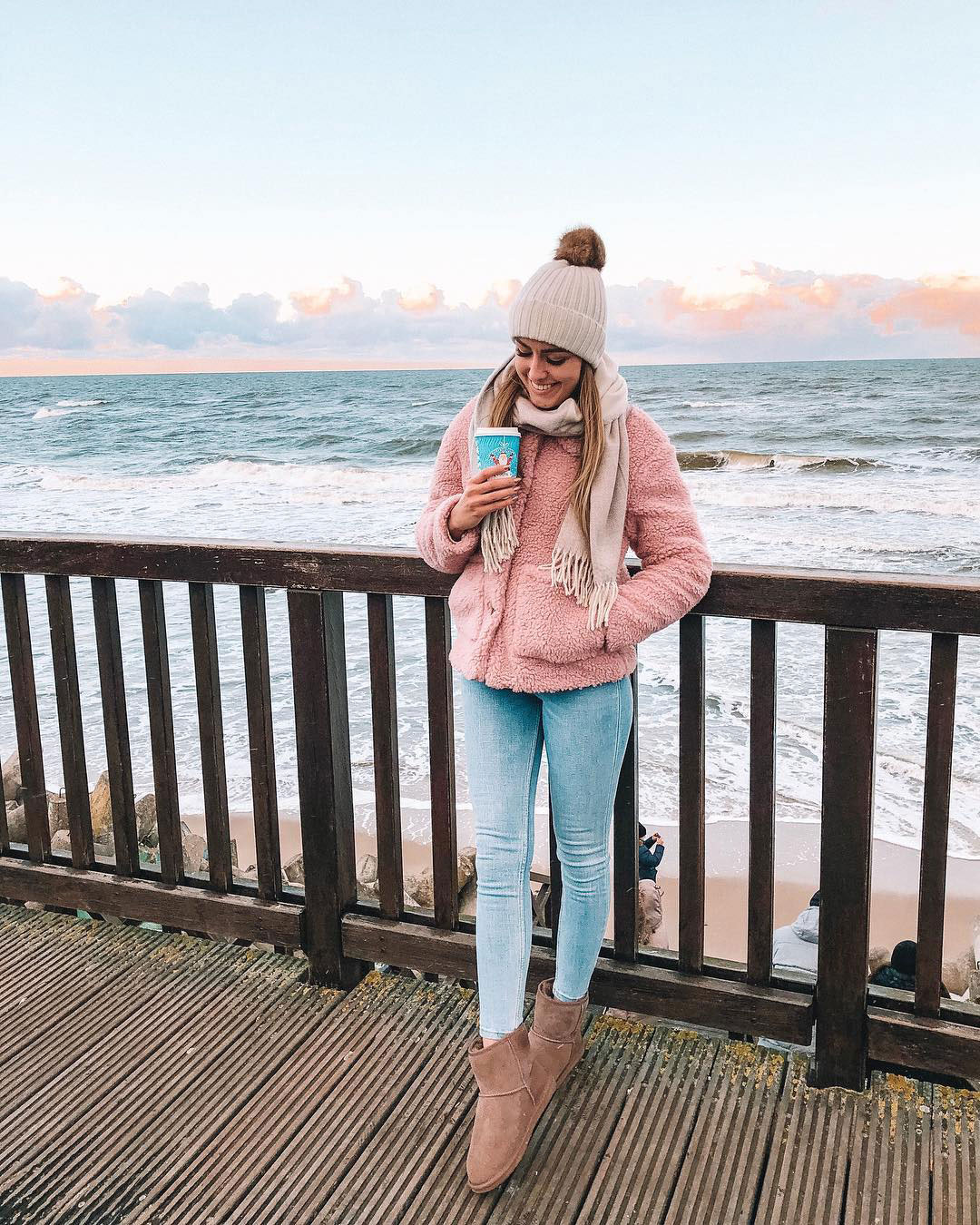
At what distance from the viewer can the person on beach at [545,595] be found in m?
1.70

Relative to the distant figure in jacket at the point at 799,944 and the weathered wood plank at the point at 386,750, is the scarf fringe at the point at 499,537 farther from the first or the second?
the distant figure in jacket at the point at 799,944

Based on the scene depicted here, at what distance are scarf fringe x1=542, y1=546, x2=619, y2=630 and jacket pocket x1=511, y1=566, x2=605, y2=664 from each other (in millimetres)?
15

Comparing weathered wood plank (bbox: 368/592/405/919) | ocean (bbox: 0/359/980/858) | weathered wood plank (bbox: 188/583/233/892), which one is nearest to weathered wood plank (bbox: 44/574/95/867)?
weathered wood plank (bbox: 188/583/233/892)

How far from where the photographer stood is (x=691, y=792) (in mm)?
2076

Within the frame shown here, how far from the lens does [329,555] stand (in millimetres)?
2205

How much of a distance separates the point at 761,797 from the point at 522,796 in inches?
19.9

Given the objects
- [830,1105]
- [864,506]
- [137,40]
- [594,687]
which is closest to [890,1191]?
[830,1105]

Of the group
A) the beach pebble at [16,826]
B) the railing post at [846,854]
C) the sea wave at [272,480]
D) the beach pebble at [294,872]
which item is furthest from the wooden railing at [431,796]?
the sea wave at [272,480]

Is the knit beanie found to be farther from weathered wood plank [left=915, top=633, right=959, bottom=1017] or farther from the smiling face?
weathered wood plank [left=915, top=633, right=959, bottom=1017]

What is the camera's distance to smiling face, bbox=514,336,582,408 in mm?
1683

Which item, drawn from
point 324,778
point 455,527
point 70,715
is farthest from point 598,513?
point 70,715

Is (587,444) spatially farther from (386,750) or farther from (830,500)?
(830,500)

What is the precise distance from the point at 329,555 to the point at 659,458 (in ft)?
2.59

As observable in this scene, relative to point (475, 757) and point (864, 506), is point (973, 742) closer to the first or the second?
point (475, 757)
